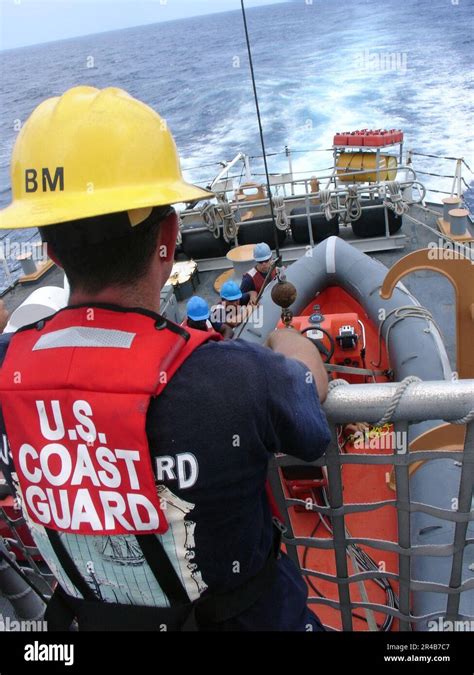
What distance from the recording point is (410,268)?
9.36 feet

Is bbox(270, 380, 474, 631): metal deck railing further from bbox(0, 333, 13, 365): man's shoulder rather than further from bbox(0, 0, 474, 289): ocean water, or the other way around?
bbox(0, 0, 474, 289): ocean water

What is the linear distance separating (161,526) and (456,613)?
3.40 feet

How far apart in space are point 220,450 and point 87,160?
59 cm

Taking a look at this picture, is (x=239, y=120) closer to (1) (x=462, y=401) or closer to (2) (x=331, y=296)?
(2) (x=331, y=296)

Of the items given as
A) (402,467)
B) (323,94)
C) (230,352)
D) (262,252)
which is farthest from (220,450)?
(323,94)

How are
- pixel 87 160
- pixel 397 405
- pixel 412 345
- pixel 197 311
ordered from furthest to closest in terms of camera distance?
Result: pixel 197 311
pixel 412 345
pixel 397 405
pixel 87 160

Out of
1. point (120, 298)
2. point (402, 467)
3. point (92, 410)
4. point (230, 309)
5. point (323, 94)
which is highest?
point (120, 298)

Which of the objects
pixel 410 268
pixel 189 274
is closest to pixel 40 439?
pixel 410 268

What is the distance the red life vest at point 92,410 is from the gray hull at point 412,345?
1.28 m

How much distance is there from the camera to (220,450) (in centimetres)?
95

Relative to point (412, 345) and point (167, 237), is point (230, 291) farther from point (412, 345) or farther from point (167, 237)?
point (167, 237)

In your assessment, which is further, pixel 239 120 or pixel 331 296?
pixel 239 120

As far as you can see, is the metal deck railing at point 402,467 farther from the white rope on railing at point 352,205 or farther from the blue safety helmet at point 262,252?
the white rope on railing at point 352,205

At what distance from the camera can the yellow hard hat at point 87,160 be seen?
1.01m
